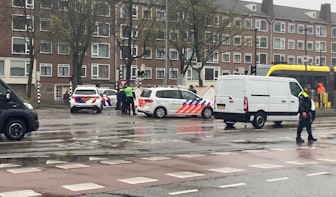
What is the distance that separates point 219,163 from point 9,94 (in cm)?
722

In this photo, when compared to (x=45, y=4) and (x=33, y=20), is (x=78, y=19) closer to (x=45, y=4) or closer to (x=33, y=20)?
(x=33, y=20)

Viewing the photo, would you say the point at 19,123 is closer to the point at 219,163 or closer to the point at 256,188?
the point at 219,163

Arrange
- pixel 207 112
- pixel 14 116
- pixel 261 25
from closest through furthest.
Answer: pixel 14 116
pixel 207 112
pixel 261 25

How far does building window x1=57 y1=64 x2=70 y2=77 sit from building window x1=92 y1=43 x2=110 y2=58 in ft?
13.4

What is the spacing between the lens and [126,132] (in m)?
18.6

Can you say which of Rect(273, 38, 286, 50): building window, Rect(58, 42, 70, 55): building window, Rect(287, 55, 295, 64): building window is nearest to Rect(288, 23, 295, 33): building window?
Rect(273, 38, 286, 50): building window

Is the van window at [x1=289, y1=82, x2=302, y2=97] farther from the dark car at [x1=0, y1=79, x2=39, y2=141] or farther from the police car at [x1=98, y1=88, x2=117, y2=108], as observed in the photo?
the police car at [x1=98, y1=88, x2=117, y2=108]

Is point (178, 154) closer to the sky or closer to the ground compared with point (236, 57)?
closer to the ground

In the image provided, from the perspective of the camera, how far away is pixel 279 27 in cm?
9169

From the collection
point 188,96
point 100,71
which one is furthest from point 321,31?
point 188,96

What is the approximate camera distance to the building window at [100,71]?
239 feet

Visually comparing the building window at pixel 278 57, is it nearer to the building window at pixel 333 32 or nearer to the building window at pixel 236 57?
the building window at pixel 236 57

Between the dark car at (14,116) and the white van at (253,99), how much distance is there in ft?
27.9

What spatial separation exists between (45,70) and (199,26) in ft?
88.0
